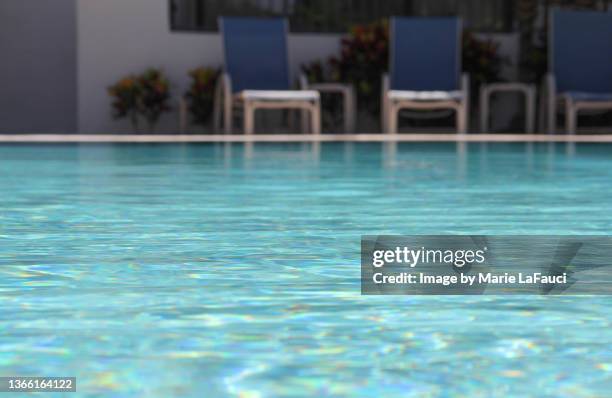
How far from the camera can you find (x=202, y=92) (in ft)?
37.3

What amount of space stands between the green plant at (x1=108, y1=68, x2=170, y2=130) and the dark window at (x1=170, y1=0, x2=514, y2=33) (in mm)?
720

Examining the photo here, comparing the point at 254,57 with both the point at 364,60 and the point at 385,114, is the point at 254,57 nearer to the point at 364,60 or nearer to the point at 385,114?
the point at 364,60

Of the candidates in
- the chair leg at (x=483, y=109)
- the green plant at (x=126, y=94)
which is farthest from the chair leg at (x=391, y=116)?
the green plant at (x=126, y=94)

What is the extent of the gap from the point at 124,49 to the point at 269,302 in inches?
396

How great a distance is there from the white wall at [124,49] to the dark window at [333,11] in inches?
6.6

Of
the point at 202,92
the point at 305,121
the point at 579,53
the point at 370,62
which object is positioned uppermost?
the point at 579,53

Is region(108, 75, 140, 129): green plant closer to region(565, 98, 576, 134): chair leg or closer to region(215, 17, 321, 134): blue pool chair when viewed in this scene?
region(215, 17, 321, 134): blue pool chair

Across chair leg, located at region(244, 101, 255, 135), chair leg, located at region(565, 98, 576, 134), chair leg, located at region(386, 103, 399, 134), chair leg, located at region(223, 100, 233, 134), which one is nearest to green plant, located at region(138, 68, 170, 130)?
chair leg, located at region(223, 100, 233, 134)

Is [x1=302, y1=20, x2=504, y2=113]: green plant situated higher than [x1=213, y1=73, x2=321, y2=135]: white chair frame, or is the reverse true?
[x1=302, y1=20, x2=504, y2=113]: green plant

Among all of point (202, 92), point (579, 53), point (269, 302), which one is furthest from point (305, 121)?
point (269, 302)

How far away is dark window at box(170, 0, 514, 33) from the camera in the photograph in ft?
39.8

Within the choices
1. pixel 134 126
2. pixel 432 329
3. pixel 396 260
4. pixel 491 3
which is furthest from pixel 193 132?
pixel 432 329

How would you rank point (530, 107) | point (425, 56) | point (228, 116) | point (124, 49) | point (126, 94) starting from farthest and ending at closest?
point (124, 49)
point (126, 94)
point (425, 56)
point (530, 107)
point (228, 116)

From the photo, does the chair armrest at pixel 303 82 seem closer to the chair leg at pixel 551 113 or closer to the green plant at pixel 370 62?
the green plant at pixel 370 62
